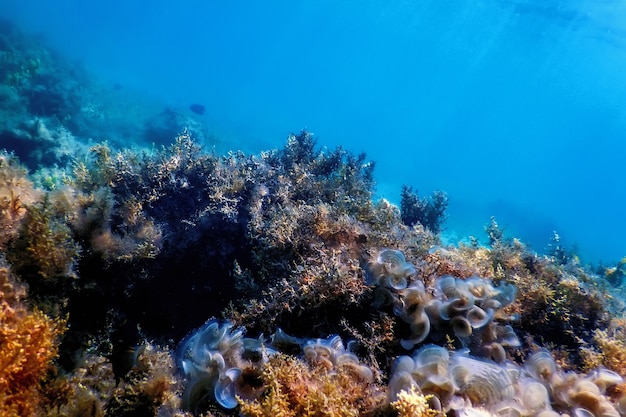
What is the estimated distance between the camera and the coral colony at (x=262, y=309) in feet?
7.15

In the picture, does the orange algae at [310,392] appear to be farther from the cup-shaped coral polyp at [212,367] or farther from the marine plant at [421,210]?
the marine plant at [421,210]

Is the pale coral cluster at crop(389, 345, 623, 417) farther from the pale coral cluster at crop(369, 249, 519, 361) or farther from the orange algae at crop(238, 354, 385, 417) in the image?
the pale coral cluster at crop(369, 249, 519, 361)

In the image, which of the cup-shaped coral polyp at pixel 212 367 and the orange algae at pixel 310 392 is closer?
the orange algae at pixel 310 392

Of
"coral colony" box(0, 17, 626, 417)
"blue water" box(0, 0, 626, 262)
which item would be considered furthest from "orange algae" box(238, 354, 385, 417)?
"blue water" box(0, 0, 626, 262)

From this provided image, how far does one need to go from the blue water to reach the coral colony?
29.1m

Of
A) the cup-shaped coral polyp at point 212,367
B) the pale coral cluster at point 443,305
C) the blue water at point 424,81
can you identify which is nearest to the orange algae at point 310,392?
the cup-shaped coral polyp at point 212,367

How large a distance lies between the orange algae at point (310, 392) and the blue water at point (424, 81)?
104ft

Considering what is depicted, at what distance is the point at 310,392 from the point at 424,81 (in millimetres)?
193011

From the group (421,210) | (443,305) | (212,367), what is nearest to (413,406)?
(443,305)

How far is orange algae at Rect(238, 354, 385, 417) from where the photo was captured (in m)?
1.98

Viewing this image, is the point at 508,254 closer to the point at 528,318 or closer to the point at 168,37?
the point at 528,318

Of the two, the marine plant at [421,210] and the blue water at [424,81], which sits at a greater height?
the blue water at [424,81]

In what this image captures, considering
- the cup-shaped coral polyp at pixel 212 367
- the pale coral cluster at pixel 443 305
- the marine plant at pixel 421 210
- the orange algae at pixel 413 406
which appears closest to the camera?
the orange algae at pixel 413 406

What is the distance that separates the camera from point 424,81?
174m
